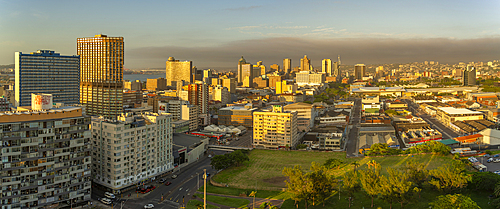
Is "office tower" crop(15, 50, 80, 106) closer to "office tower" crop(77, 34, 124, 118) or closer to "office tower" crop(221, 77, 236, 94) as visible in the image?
"office tower" crop(77, 34, 124, 118)

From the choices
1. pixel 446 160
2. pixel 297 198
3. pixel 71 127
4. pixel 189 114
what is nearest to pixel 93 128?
pixel 71 127

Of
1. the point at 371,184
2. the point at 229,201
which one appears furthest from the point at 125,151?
the point at 371,184

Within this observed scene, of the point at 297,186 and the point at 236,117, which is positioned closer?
the point at 297,186

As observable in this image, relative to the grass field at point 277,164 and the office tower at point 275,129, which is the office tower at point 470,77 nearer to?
the grass field at point 277,164

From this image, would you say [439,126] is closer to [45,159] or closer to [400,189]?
[400,189]

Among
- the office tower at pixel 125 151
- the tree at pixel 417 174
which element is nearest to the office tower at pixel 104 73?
the office tower at pixel 125 151

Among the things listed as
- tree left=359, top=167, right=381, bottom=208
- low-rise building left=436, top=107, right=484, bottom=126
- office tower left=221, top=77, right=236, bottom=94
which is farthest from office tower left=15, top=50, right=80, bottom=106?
office tower left=221, top=77, right=236, bottom=94
